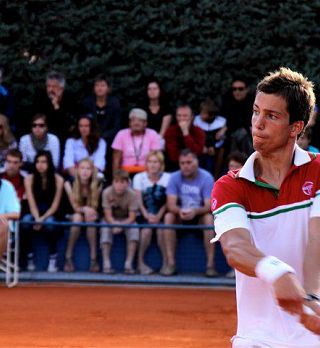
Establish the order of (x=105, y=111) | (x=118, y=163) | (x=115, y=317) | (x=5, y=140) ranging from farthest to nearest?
1. (x=105, y=111)
2. (x=118, y=163)
3. (x=5, y=140)
4. (x=115, y=317)

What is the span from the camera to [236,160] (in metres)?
14.3

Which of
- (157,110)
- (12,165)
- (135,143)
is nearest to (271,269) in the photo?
(12,165)

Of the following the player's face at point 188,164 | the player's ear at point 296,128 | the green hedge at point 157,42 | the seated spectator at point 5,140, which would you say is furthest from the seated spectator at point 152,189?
the player's ear at point 296,128

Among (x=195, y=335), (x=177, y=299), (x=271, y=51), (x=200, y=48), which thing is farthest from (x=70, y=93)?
(x=195, y=335)

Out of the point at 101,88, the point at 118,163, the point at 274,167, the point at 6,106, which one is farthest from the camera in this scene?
the point at 6,106

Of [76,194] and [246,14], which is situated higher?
[246,14]

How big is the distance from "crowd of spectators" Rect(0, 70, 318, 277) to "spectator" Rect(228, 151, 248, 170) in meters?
0.02

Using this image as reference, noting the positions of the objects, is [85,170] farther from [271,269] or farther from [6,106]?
[271,269]

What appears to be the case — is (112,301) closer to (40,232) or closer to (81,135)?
(40,232)

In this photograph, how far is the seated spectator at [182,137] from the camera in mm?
15133

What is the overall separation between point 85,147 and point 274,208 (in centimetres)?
1069

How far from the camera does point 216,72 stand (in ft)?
59.2

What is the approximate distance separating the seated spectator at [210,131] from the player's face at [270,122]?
10.9 metres

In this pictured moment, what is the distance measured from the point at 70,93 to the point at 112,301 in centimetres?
548
